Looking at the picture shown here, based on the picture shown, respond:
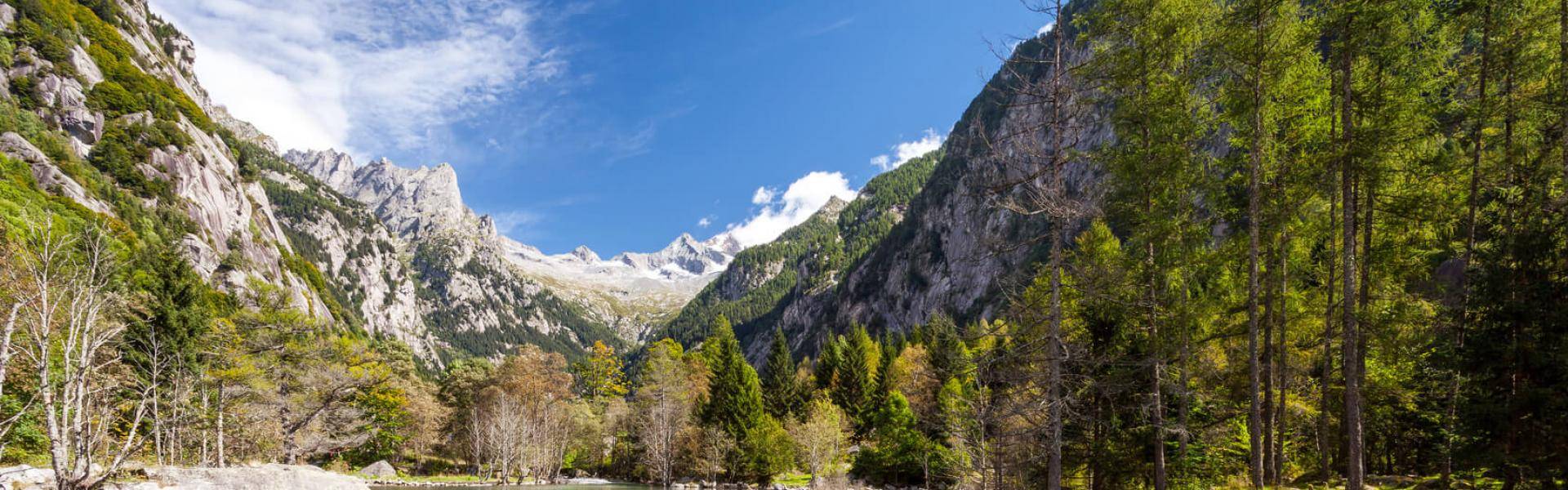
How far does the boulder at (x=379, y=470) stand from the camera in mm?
49562

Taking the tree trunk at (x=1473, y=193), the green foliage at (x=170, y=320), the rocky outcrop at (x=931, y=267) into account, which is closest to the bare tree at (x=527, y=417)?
the green foliage at (x=170, y=320)

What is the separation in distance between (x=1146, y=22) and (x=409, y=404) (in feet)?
205

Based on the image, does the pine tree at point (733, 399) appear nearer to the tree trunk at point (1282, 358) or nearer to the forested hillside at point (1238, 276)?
the forested hillside at point (1238, 276)

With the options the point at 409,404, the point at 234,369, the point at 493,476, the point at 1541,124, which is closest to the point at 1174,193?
the point at 1541,124

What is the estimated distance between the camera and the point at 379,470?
50.3 meters

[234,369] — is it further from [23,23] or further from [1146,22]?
[23,23]

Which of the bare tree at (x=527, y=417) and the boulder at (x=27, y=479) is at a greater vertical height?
Result: the boulder at (x=27, y=479)

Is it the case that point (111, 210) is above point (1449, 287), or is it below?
above

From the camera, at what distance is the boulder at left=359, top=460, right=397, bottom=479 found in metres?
49.6

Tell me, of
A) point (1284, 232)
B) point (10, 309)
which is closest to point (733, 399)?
point (1284, 232)

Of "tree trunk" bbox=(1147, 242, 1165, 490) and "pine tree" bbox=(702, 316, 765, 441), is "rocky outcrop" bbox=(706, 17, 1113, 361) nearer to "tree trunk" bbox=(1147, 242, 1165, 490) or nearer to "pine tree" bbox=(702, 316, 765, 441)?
"pine tree" bbox=(702, 316, 765, 441)

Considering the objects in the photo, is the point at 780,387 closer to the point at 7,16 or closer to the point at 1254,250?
the point at 1254,250

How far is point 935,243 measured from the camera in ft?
516

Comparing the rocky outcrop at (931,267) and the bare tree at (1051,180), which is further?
the rocky outcrop at (931,267)
